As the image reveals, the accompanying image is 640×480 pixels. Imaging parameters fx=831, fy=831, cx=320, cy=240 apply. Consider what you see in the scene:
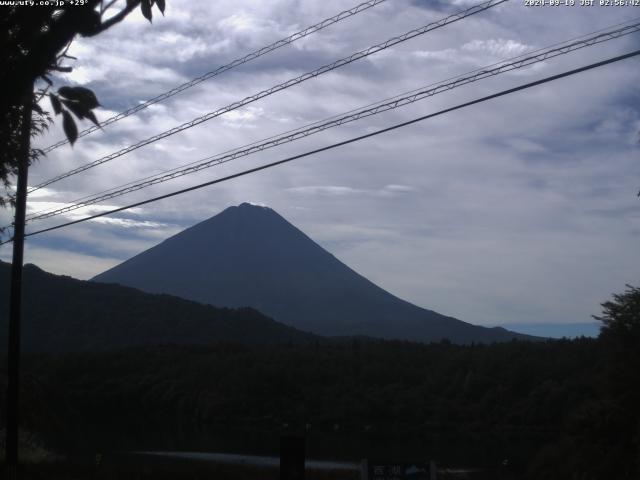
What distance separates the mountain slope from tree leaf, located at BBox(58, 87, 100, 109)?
97.3 metres

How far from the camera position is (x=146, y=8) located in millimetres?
7836

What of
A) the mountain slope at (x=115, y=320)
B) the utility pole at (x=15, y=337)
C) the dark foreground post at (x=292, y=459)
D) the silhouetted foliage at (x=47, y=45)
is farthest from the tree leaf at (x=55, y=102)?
the mountain slope at (x=115, y=320)

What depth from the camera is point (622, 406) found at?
24.2m

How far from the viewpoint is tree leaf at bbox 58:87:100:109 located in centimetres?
802

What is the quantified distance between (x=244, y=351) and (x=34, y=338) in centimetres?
2910

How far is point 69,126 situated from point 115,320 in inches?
4490

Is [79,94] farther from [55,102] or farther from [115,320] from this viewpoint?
[115,320]

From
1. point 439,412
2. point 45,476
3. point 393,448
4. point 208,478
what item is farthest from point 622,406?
point 439,412

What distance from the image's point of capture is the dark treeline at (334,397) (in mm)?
54906

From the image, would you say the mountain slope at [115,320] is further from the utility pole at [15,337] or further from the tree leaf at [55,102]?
the tree leaf at [55,102]

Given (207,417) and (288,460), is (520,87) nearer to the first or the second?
(288,460)

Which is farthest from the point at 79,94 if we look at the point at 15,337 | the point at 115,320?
the point at 115,320

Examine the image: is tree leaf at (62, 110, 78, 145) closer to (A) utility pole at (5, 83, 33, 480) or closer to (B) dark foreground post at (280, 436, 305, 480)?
(B) dark foreground post at (280, 436, 305, 480)

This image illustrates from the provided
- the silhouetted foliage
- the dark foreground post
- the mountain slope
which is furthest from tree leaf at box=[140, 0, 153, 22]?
the mountain slope
